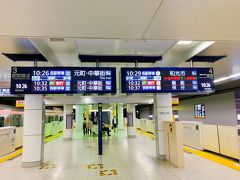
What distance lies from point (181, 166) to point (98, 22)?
5187 mm

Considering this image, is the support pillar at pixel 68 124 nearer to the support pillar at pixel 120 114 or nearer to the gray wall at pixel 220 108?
the support pillar at pixel 120 114

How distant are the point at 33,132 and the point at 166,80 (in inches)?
185

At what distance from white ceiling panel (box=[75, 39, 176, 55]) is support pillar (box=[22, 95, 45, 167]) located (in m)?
2.77

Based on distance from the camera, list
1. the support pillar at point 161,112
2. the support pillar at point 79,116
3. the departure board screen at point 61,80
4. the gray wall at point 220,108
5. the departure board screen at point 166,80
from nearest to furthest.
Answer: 1. the departure board screen at point 61,80
2. the departure board screen at point 166,80
3. the support pillar at point 161,112
4. the gray wall at point 220,108
5. the support pillar at point 79,116

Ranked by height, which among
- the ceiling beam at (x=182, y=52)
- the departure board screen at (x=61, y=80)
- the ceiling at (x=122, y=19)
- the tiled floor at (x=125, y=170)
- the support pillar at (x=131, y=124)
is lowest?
the tiled floor at (x=125, y=170)

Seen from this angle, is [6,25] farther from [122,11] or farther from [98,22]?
[122,11]

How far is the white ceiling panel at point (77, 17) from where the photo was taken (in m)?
2.05

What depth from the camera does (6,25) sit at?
2496 mm

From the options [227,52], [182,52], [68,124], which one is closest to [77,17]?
[182,52]

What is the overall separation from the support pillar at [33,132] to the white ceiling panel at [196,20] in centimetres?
503

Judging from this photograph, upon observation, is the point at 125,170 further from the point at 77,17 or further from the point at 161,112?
the point at 77,17

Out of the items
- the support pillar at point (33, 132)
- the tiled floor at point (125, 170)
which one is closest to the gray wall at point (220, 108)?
the tiled floor at point (125, 170)

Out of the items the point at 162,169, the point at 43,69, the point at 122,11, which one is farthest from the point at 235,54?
the point at 43,69

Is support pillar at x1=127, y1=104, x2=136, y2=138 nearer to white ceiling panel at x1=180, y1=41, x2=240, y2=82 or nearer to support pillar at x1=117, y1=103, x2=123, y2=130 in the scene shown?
support pillar at x1=117, y1=103, x2=123, y2=130
